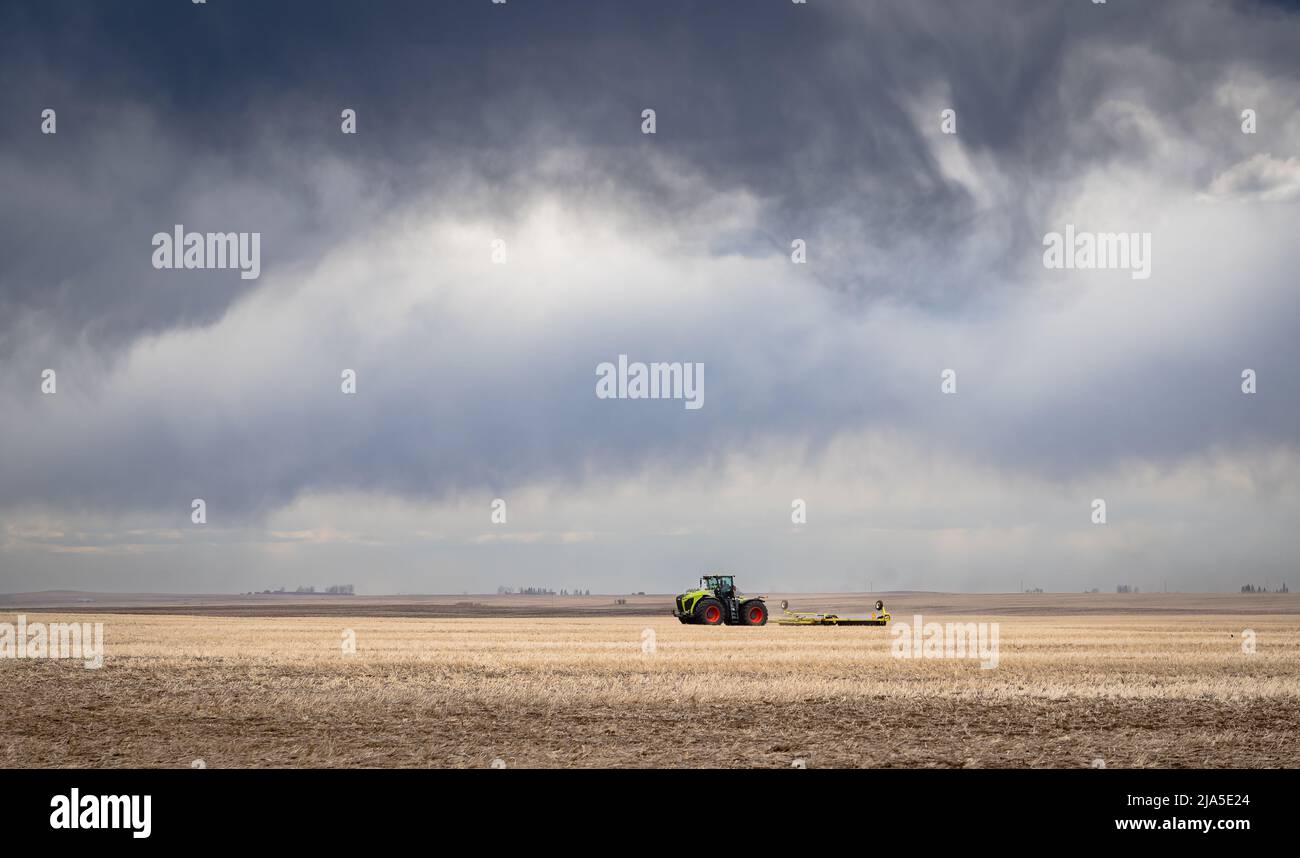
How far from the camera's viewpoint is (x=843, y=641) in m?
50.8

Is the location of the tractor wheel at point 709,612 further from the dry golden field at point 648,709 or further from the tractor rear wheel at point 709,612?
the dry golden field at point 648,709

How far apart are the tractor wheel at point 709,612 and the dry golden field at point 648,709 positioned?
21777 mm

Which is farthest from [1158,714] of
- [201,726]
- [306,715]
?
[201,726]

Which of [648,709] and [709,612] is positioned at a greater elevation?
[648,709]

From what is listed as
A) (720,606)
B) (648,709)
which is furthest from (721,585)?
(648,709)

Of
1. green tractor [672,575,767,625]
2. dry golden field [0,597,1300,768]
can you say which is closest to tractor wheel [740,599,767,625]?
green tractor [672,575,767,625]

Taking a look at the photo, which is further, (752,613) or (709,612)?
(709,612)

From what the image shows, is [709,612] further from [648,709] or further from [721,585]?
[648,709]

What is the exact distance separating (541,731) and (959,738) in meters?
8.95

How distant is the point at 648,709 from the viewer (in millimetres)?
25391

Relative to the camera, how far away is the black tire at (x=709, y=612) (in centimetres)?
6531

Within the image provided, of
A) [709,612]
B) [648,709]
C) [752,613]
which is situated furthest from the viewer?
[709,612]

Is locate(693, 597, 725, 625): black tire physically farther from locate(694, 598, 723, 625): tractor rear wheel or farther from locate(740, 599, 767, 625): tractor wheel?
locate(740, 599, 767, 625): tractor wheel
